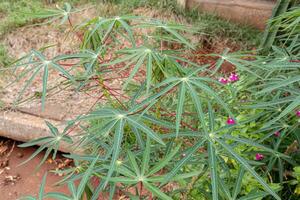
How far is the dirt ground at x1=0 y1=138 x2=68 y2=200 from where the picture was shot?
237 cm

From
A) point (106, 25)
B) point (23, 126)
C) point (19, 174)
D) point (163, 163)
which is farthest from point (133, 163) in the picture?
point (19, 174)

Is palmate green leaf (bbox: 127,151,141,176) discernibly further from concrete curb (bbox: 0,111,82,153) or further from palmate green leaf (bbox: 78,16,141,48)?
concrete curb (bbox: 0,111,82,153)

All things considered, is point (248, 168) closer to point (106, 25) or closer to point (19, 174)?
point (106, 25)

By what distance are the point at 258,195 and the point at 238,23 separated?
2038 millimetres

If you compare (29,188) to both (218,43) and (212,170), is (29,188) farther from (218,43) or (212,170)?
(212,170)

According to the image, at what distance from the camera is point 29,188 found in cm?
239

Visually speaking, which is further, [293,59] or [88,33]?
[293,59]

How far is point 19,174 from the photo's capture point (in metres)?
2.49

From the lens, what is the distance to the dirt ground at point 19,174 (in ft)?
7.78

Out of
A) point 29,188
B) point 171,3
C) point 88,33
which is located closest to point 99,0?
point 171,3

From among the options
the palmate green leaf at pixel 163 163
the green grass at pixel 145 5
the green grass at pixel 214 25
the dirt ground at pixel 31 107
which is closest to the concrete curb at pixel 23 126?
the dirt ground at pixel 31 107

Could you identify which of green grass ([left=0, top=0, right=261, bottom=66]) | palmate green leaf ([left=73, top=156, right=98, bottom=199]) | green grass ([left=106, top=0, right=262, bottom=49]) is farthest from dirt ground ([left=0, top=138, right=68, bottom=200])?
palmate green leaf ([left=73, top=156, right=98, bottom=199])

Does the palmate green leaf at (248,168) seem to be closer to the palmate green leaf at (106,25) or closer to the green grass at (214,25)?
the palmate green leaf at (106,25)

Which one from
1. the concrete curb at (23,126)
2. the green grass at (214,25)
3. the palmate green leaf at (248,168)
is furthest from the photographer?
the green grass at (214,25)
